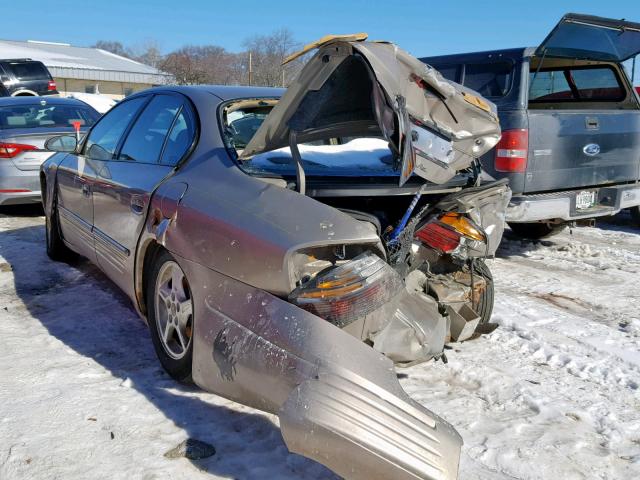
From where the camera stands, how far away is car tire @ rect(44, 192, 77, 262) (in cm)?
538

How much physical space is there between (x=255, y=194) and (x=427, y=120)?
0.87 metres

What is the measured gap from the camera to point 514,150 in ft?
18.0

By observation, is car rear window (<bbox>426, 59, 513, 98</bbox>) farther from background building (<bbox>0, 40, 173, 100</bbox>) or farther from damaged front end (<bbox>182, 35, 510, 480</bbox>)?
background building (<bbox>0, 40, 173, 100</bbox>)

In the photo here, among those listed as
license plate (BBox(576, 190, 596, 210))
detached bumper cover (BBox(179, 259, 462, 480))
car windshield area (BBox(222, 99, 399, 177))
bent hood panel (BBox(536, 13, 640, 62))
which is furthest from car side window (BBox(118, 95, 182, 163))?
license plate (BBox(576, 190, 596, 210))

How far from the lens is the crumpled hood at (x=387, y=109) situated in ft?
8.67

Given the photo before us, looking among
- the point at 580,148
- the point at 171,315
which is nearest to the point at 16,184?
the point at 171,315

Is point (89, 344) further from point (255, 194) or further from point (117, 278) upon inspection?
point (255, 194)

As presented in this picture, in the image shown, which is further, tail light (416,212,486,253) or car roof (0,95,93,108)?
car roof (0,95,93,108)

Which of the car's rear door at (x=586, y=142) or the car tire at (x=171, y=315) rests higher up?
the car's rear door at (x=586, y=142)

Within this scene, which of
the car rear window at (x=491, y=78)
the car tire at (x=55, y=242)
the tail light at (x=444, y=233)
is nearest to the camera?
the tail light at (x=444, y=233)

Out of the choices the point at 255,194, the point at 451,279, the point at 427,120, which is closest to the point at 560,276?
the point at 451,279

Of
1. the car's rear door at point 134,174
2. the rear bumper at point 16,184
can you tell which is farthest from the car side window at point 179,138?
the rear bumper at point 16,184

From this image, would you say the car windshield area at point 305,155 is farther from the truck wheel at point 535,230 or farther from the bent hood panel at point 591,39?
the truck wheel at point 535,230

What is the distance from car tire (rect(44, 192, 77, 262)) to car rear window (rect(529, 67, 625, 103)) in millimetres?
5333
